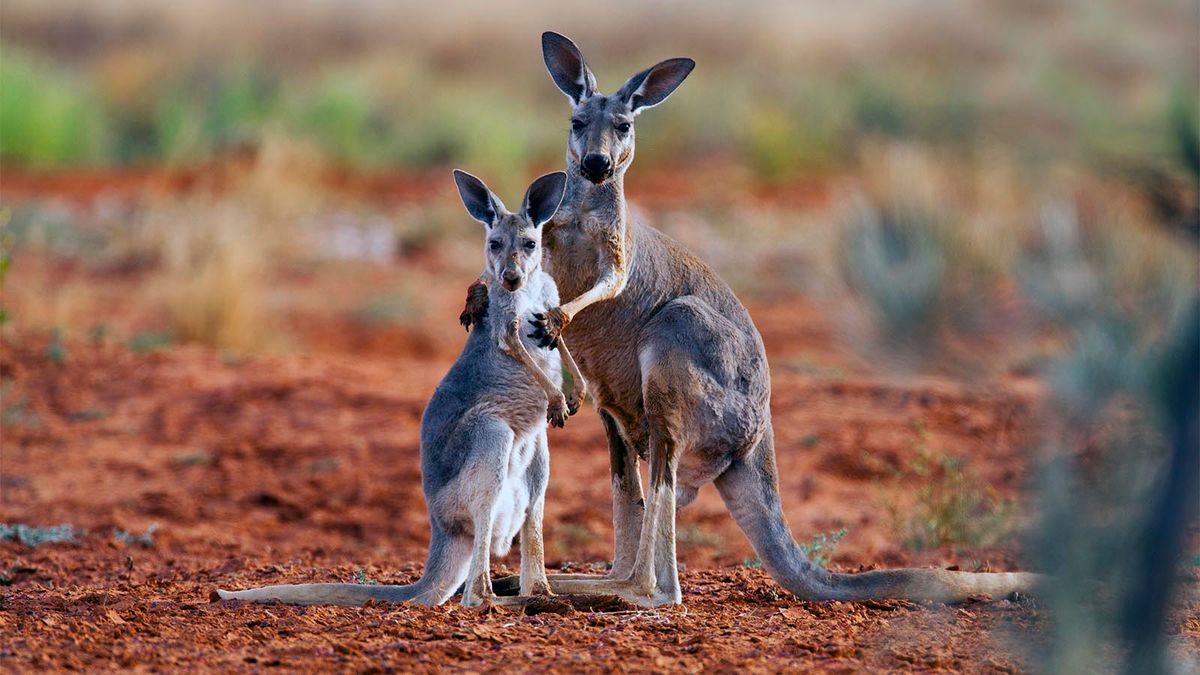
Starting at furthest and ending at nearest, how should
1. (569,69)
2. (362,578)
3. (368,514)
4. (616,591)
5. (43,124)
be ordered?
(43,124) < (368,514) < (569,69) < (362,578) < (616,591)

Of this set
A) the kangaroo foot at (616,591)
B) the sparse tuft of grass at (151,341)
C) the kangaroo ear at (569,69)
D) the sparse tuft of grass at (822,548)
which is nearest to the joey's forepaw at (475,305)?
the kangaroo ear at (569,69)

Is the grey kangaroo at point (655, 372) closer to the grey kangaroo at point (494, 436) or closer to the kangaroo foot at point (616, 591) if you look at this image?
the kangaroo foot at point (616, 591)

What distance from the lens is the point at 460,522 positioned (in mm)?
5672

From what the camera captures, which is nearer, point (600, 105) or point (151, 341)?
point (600, 105)

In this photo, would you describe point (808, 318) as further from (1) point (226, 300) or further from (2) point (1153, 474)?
(2) point (1153, 474)

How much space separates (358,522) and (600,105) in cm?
375

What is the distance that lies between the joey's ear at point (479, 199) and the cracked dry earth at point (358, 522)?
1626 mm

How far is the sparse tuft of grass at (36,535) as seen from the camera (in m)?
7.79

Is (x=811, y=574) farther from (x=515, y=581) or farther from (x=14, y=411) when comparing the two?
(x=14, y=411)

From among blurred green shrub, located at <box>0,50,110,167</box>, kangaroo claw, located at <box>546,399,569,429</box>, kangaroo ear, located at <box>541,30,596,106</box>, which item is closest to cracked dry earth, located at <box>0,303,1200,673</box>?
kangaroo claw, located at <box>546,399,569,429</box>

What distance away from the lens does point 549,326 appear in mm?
5750

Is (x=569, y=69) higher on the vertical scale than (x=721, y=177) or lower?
lower

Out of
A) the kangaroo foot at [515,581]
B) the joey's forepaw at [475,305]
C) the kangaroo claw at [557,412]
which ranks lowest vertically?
the kangaroo foot at [515,581]

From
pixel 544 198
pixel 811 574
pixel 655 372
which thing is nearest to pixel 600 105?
pixel 544 198
